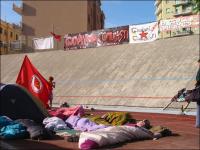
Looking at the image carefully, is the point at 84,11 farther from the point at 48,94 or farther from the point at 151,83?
the point at 48,94

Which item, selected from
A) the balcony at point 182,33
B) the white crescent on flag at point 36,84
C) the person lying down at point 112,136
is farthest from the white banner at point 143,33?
the person lying down at point 112,136

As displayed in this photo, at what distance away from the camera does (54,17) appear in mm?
66875

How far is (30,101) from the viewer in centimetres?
1188

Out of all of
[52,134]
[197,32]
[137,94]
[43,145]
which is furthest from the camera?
[197,32]

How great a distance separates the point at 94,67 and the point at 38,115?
1869 centimetres

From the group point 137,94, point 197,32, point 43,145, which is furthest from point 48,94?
point 197,32

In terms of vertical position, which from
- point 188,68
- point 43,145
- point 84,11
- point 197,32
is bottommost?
point 43,145

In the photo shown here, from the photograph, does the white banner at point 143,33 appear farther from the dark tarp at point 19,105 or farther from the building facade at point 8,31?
the building facade at point 8,31

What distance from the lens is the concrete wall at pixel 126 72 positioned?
22641mm

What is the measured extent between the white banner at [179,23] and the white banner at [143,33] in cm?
60

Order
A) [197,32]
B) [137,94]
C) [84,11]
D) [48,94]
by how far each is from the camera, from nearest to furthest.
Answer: [48,94] < [137,94] < [197,32] < [84,11]

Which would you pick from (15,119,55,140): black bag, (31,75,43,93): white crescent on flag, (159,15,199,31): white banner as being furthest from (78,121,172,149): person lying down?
A: (159,15,199,31): white banner

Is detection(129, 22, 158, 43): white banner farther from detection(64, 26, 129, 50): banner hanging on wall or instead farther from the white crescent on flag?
the white crescent on flag

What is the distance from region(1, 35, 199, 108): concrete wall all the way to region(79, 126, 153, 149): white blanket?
1023 cm
